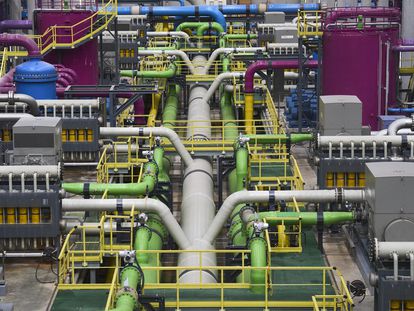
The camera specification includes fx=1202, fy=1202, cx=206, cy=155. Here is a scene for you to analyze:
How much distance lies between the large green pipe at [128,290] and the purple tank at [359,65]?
23.3 m

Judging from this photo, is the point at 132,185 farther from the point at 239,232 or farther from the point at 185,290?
the point at 185,290

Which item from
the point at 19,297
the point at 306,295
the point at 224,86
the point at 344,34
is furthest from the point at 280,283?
the point at 224,86

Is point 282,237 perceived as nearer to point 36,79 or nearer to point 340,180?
point 340,180

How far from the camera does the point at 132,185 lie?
1524 inches

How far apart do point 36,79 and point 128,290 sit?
22.5 meters

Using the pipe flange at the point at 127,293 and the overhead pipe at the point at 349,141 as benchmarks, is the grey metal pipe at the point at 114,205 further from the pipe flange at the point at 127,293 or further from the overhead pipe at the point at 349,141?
the pipe flange at the point at 127,293

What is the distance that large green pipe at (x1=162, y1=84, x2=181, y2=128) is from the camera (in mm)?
55400

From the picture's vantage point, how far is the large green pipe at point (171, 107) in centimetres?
5540

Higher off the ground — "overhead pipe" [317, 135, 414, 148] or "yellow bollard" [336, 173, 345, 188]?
"overhead pipe" [317, 135, 414, 148]

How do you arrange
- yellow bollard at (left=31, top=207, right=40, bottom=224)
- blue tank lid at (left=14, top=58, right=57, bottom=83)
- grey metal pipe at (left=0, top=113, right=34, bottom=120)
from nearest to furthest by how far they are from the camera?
yellow bollard at (left=31, top=207, right=40, bottom=224) < grey metal pipe at (left=0, top=113, right=34, bottom=120) < blue tank lid at (left=14, top=58, right=57, bottom=83)

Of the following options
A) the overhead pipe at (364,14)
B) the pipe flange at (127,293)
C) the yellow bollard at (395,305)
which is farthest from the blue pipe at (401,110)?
the pipe flange at (127,293)

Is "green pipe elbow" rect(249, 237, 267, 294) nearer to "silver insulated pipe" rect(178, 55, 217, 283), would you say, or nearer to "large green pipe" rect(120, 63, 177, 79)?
"silver insulated pipe" rect(178, 55, 217, 283)

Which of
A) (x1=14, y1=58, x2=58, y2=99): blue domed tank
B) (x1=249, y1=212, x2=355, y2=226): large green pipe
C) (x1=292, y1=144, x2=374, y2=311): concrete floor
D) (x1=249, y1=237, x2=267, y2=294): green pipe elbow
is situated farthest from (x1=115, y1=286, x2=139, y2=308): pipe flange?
(x1=14, y1=58, x2=58, y2=99): blue domed tank

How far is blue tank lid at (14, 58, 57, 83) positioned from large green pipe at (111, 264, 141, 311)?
20769 mm
